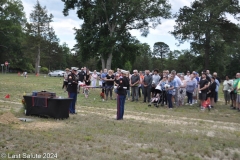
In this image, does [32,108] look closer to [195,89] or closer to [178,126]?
[178,126]

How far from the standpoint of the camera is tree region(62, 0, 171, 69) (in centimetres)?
3625

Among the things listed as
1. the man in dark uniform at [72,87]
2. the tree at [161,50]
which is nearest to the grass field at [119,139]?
the man in dark uniform at [72,87]

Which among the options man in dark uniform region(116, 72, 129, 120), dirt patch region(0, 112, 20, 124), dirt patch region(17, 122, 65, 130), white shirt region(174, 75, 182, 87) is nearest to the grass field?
dirt patch region(17, 122, 65, 130)

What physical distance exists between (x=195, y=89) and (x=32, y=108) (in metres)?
10.5

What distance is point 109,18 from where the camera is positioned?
126ft

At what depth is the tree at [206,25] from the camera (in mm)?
37188

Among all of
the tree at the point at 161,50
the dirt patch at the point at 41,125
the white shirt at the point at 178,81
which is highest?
the tree at the point at 161,50

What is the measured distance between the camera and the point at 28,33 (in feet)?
218

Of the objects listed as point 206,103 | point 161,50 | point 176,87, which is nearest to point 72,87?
point 176,87

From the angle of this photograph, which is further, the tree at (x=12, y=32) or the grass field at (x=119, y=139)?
the tree at (x=12, y=32)

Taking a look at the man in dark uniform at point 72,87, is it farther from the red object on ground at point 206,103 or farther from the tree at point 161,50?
the tree at point 161,50

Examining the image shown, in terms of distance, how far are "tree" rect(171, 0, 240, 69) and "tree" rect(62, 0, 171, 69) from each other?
3780 millimetres

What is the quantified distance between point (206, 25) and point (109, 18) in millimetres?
12508

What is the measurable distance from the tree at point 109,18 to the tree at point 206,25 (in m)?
3.78
